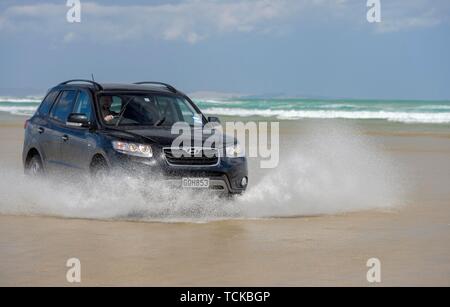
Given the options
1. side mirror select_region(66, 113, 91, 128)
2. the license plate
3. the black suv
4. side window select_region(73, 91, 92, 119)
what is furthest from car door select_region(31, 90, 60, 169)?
the license plate

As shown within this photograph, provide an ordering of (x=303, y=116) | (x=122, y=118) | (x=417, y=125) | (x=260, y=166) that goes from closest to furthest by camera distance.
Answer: (x=122, y=118) → (x=260, y=166) → (x=417, y=125) → (x=303, y=116)

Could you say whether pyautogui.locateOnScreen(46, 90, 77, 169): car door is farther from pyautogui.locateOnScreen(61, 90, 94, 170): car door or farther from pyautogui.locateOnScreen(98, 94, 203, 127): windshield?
pyautogui.locateOnScreen(98, 94, 203, 127): windshield

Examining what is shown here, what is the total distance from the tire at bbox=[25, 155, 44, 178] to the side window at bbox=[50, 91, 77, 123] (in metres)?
0.63

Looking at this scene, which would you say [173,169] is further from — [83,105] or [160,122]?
[83,105]

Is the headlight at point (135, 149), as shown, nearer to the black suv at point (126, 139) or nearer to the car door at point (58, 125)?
the black suv at point (126, 139)

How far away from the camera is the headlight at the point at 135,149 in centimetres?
1108

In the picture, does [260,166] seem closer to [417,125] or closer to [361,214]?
[361,214]

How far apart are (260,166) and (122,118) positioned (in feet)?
26.4

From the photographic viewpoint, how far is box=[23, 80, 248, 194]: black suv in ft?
36.4

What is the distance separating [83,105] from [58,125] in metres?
0.47

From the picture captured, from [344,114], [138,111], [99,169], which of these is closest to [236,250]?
[99,169]

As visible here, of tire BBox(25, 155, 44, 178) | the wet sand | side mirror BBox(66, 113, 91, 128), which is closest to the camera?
the wet sand
